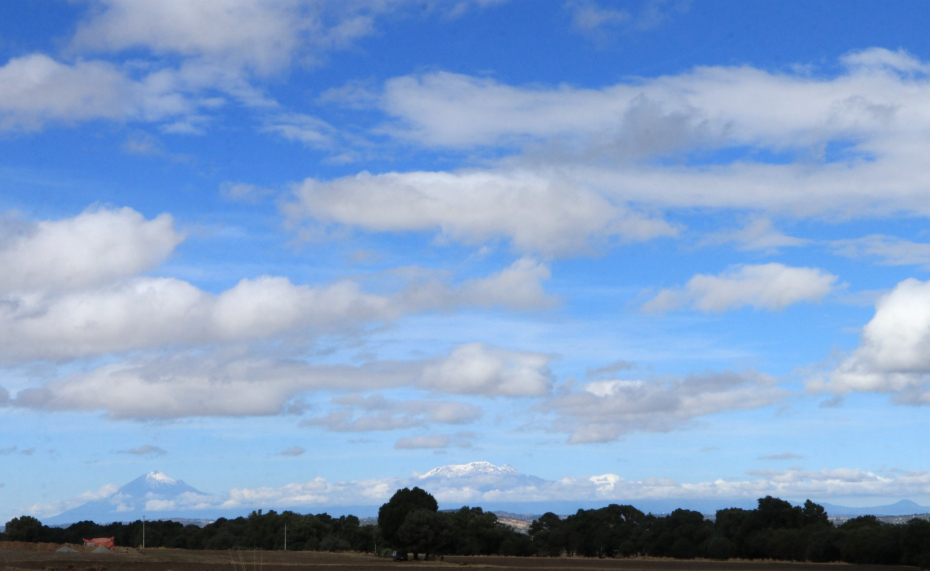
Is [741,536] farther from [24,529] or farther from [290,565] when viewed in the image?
[24,529]

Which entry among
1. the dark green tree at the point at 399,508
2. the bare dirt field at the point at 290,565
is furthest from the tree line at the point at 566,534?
the bare dirt field at the point at 290,565

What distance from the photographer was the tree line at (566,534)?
8688 centimetres

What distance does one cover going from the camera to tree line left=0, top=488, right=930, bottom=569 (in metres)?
86.9

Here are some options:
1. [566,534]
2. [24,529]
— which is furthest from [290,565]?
[24,529]

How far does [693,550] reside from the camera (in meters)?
112

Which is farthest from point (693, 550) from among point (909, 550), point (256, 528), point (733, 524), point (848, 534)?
point (256, 528)

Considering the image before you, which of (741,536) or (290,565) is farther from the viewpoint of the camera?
(741,536)

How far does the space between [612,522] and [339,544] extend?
137 feet

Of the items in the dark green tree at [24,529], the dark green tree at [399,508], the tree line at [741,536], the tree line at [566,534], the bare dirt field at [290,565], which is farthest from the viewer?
the dark green tree at [24,529]

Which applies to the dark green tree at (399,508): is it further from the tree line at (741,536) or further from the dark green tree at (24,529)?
the dark green tree at (24,529)

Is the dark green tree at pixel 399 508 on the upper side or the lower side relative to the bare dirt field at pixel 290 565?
upper

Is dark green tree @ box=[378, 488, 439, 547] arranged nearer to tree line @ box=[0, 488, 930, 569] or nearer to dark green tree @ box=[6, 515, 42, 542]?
tree line @ box=[0, 488, 930, 569]

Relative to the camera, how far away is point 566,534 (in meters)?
129

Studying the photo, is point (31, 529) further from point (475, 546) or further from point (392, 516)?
point (392, 516)
